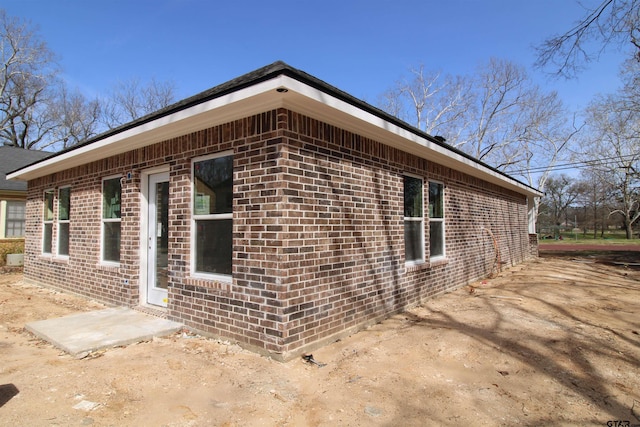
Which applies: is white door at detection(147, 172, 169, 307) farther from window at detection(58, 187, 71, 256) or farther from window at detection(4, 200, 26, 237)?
window at detection(4, 200, 26, 237)

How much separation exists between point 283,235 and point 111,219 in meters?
4.21

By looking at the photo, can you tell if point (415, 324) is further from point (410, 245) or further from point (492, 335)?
point (410, 245)

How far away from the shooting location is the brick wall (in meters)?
4.00

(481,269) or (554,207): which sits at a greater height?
(554,207)

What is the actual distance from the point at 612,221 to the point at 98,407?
7516 centimetres

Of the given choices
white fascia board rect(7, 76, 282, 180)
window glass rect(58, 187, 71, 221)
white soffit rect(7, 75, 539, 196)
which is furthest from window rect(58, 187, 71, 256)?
white fascia board rect(7, 76, 282, 180)

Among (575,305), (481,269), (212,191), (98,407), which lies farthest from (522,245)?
(98,407)

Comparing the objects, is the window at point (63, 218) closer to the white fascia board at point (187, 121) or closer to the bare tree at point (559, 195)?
the white fascia board at point (187, 121)

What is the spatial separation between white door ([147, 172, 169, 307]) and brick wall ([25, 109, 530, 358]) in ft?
0.68

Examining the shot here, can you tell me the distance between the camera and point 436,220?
7.45m

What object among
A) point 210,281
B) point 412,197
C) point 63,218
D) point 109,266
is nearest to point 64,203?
point 63,218

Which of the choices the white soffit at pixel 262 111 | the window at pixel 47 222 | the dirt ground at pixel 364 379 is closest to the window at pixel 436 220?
the white soffit at pixel 262 111

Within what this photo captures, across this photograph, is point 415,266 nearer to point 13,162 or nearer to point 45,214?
point 45,214

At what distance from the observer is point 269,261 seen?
3967 millimetres
